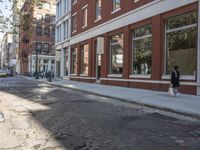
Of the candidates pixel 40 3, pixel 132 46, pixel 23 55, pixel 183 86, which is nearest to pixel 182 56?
pixel 183 86

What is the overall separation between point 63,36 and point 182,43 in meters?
31.8

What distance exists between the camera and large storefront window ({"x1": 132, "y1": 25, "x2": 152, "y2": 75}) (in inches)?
939

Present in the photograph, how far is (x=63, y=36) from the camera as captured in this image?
5025 cm

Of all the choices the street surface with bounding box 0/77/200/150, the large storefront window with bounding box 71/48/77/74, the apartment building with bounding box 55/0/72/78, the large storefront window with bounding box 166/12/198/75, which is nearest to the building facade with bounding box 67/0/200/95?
the large storefront window with bounding box 166/12/198/75

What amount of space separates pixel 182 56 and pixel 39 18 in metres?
62.4

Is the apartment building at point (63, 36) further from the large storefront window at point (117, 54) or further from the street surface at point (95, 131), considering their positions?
the street surface at point (95, 131)

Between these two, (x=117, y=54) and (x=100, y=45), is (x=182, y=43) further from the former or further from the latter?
(x=100, y=45)

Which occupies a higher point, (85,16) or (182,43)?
(85,16)

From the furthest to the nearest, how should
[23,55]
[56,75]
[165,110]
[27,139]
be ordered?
[23,55] < [56,75] < [165,110] < [27,139]

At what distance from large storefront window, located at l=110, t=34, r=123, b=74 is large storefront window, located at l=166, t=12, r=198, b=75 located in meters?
7.16

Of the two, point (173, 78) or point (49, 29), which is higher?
point (49, 29)

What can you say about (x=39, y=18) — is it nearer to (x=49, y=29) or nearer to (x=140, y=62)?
(x=49, y=29)

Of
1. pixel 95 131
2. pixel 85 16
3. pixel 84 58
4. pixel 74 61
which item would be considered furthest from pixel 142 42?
pixel 74 61

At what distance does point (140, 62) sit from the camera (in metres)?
25.2
